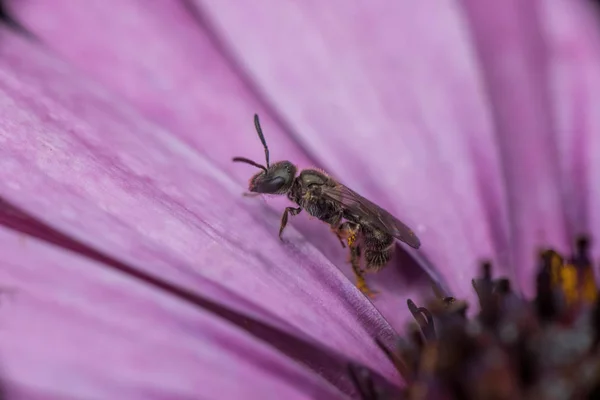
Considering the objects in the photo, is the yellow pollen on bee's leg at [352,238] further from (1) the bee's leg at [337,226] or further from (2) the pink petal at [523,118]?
(2) the pink petal at [523,118]

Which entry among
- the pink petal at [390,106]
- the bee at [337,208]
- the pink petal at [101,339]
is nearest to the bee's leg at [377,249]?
the bee at [337,208]

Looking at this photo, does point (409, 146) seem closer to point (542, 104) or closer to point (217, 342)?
point (542, 104)

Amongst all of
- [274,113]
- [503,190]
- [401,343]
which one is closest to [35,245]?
[401,343]

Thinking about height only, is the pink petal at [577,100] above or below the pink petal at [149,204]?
above

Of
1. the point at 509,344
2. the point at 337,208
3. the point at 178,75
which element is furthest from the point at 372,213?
the point at 178,75

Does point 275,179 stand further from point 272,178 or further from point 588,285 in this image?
point 588,285

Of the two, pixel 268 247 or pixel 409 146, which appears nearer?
pixel 268 247

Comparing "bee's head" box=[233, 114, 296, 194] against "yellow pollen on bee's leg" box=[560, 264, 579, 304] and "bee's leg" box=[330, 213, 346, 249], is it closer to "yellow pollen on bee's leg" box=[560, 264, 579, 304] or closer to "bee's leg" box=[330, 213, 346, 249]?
"bee's leg" box=[330, 213, 346, 249]
